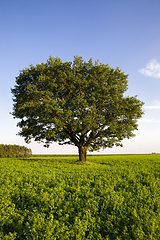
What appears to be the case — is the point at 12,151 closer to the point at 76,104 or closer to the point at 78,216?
the point at 76,104

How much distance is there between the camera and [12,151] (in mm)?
49875

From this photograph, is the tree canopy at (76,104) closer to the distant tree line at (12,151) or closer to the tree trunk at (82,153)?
the tree trunk at (82,153)

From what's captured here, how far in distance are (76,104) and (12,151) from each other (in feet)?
97.2

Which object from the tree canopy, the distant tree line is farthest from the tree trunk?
the distant tree line

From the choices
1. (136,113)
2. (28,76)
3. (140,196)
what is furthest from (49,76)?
(140,196)

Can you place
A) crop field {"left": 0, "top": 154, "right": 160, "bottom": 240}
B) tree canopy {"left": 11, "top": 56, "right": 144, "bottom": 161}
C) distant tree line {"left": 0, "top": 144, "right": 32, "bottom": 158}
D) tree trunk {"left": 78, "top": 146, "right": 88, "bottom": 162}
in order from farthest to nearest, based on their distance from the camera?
1. distant tree line {"left": 0, "top": 144, "right": 32, "bottom": 158}
2. tree trunk {"left": 78, "top": 146, "right": 88, "bottom": 162}
3. tree canopy {"left": 11, "top": 56, "right": 144, "bottom": 161}
4. crop field {"left": 0, "top": 154, "right": 160, "bottom": 240}

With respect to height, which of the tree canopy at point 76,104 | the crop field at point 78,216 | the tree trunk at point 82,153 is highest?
the tree canopy at point 76,104

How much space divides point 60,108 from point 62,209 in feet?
67.2

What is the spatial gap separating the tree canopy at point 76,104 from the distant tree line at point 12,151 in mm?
16883

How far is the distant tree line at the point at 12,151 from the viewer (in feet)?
161

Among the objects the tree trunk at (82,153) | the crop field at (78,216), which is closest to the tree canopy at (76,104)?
the tree trunk at (82,153)

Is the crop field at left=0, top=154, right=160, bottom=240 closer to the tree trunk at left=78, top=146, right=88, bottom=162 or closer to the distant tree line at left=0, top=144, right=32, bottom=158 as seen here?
the tree trunk at left=78, top=146, right=88, bottom=162

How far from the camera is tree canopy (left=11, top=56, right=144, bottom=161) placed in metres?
28.3

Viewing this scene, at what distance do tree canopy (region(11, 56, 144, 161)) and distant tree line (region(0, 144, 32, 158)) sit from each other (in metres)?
16.9
